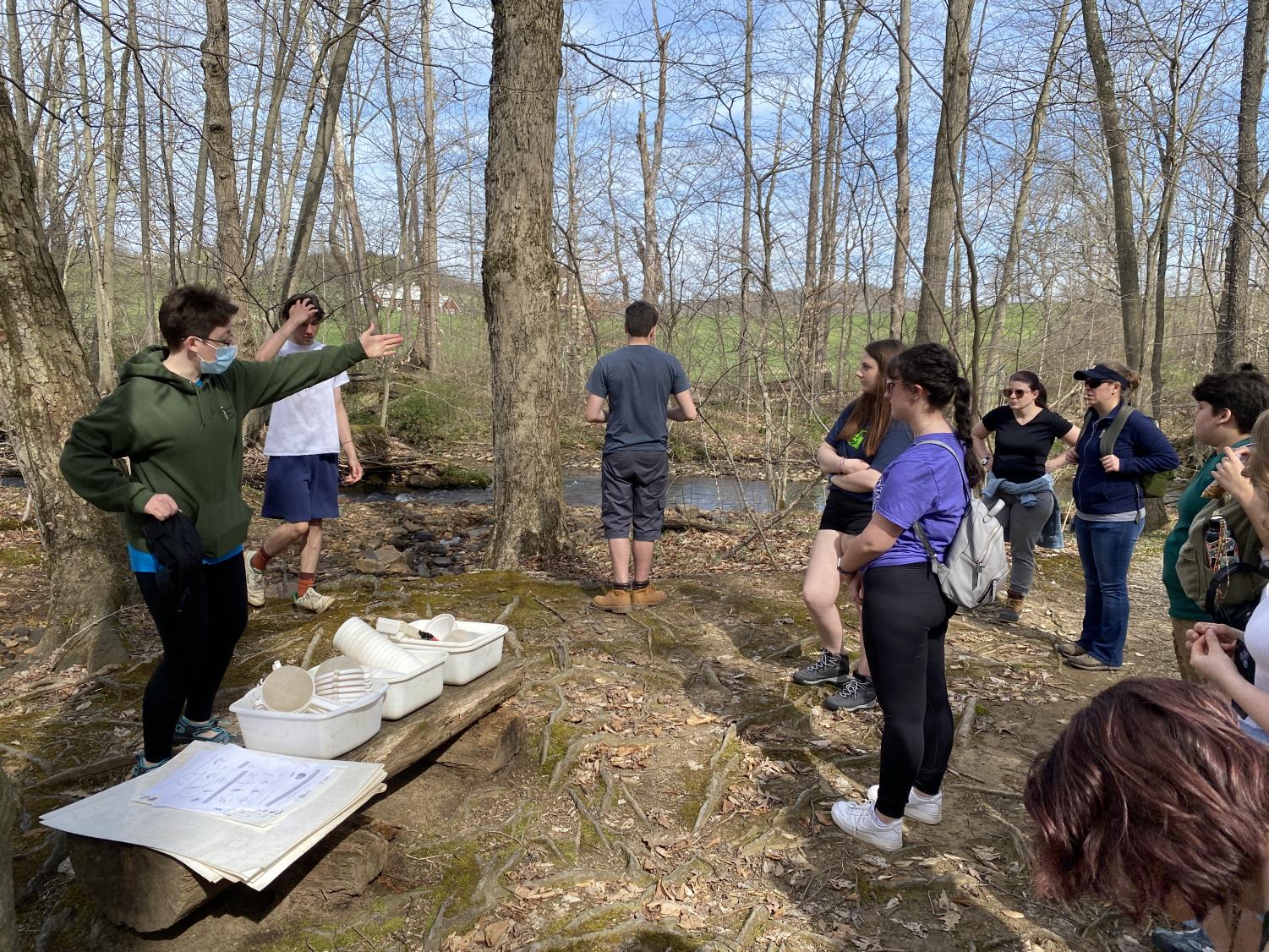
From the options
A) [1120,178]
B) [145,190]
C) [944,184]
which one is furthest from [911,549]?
[145,190]

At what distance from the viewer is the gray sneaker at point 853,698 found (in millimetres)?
4141

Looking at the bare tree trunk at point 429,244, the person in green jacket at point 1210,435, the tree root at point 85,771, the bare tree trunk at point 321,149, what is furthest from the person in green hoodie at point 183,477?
the bare tree trunk at point 429,244

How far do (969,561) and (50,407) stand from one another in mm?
4981

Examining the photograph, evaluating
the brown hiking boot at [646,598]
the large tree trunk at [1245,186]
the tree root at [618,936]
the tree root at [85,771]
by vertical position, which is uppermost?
the large tree trunk at [1245,186]

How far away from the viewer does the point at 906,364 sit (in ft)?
9.05

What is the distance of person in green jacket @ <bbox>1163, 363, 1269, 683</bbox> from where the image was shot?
10.8 feet

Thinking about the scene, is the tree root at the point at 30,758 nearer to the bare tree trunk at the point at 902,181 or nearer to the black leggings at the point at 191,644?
the black leggings at the point at 191,644

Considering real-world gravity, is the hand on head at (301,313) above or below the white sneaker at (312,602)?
above

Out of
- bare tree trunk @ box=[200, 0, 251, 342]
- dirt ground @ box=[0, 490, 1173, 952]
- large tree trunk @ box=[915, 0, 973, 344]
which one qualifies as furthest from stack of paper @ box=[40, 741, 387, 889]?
bare tree trunk @ box=[200, 0, 251, 342]

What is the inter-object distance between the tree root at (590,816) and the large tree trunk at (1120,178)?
30.1 ft

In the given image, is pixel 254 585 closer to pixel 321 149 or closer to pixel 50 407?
pixel 50 407

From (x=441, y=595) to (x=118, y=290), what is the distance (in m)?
23.8

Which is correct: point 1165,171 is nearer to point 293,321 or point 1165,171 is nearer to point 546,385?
point 546,385

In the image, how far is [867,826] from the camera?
300cm
